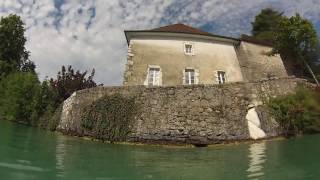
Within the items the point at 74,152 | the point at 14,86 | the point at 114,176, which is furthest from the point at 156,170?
the point at 14,86

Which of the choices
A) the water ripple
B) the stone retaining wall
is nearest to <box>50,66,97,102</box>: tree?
the stone retaining wall

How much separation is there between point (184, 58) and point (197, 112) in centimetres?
886

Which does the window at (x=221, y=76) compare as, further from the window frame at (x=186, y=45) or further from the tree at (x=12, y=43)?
the tree at (x=12, y=43)

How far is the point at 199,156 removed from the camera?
43.0 feet

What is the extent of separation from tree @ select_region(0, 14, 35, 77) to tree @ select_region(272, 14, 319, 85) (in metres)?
24.6

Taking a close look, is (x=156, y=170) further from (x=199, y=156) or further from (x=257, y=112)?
(x=257, y=112)

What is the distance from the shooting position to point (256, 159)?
11.7 metres

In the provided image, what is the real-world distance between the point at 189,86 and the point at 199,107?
3.40 feet

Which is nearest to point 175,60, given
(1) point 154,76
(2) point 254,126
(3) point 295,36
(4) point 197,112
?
(1) point 154,76

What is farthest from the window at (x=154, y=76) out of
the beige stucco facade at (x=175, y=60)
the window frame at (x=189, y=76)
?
the window frame at (x=189, y=76)

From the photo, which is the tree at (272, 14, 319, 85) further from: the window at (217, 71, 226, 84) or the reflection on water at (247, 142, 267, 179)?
the reflection on water at (247, 142, 267, 179)

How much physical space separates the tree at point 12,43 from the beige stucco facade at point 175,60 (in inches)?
698

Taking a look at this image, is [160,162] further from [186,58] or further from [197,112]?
[186,58]

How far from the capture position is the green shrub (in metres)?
17.2
